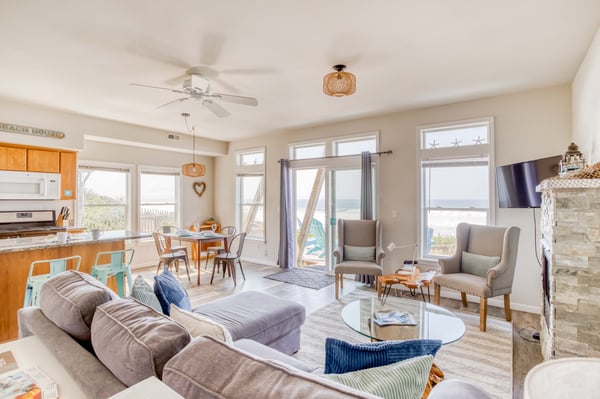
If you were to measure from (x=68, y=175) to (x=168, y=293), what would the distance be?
→ 435 cm

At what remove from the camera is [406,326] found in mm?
2439

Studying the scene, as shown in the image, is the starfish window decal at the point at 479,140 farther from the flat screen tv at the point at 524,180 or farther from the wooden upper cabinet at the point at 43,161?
the wooden upper cabinet at the point at 43,161

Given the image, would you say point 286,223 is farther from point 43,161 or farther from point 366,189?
point 43,161

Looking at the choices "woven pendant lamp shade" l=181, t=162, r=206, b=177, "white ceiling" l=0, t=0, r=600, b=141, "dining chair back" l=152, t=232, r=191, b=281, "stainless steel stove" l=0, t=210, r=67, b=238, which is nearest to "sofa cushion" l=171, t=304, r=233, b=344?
"white ceiling" l=0, t=0, r=600, b=141

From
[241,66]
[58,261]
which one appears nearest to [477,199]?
[241,66]

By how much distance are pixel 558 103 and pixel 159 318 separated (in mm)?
4701

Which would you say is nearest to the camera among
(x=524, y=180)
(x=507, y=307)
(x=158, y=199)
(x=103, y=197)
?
(x=524, y=180)

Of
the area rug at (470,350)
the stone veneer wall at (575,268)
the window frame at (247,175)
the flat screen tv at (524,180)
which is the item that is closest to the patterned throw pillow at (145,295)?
the area rug at (470,350)

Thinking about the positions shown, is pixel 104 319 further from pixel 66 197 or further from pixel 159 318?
pixel 66 197

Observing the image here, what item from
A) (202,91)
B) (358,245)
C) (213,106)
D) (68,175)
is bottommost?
(358,245)

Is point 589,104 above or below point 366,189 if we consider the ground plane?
above

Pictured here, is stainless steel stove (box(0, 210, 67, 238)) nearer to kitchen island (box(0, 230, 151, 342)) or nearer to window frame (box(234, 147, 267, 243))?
kitchen island (box(0, 230, 151, 342))

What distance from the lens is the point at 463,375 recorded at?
249 centimetres

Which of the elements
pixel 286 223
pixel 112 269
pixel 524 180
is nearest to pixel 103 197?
pixel 112 269
